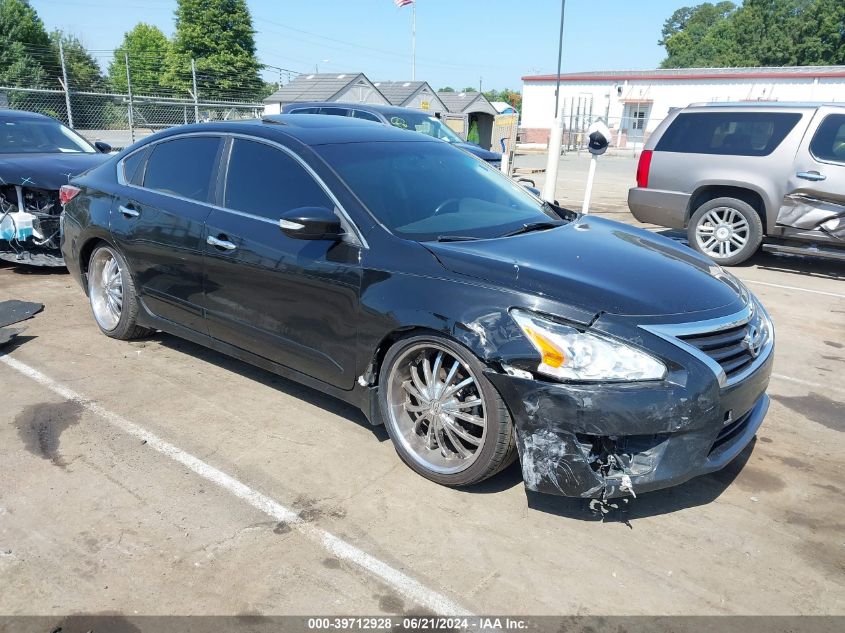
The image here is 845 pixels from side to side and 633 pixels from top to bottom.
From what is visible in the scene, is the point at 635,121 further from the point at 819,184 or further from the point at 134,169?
the point at 134,169

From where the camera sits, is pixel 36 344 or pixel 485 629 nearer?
pixel 485 629

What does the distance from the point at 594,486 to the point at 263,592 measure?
141 centimetres

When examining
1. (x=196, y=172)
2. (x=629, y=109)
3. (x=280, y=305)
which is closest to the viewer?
(x=280, y=305)

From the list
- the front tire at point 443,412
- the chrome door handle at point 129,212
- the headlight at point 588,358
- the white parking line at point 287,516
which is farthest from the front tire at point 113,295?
the headlight at point 588,358

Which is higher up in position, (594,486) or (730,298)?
(730,298)

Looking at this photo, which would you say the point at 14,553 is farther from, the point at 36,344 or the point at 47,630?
the point at 36,344

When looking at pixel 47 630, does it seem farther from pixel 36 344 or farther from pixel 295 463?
pixel 36 344

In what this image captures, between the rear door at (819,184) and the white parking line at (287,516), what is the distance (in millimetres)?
7287

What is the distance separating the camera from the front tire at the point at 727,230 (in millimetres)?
8602

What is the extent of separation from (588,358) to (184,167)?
10.4ft

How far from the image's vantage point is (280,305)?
391 centimetres

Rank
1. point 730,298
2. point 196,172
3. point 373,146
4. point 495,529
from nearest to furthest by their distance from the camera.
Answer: point 495,529, point 730,298, point 373,146, point 196,172

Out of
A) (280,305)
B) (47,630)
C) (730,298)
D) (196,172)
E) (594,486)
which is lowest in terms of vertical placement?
(47,630)

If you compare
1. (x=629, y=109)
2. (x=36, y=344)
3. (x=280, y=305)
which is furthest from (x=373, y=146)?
(x=629, y=109)
